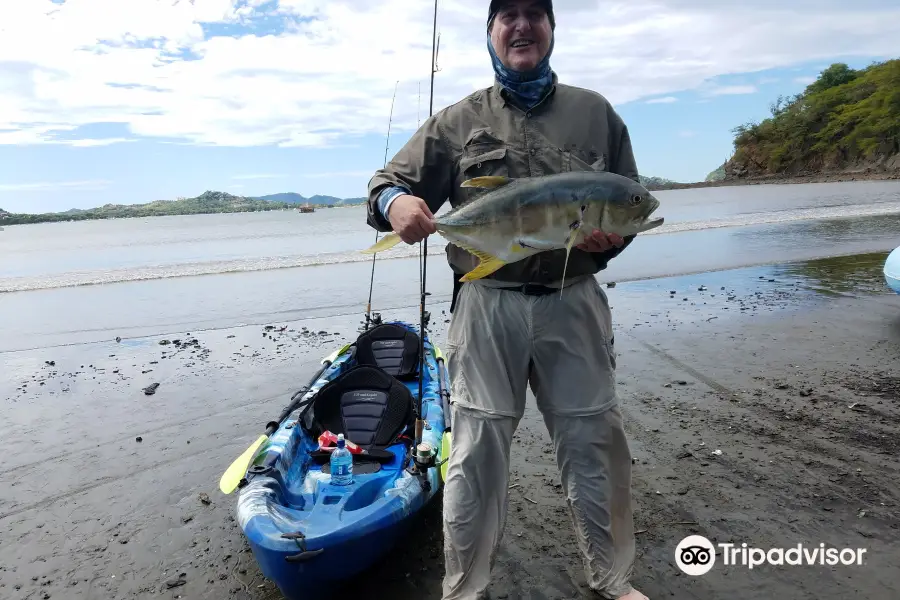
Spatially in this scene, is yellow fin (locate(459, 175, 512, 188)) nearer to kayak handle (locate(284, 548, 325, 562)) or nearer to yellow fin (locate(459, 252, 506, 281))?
yellow fin (locate(459, 252, 506, 281))

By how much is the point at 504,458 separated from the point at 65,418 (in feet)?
24.0

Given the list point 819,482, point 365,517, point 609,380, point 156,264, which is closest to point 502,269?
point 609,380

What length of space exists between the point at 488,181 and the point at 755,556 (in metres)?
3.04

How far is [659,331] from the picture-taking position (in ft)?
31.9

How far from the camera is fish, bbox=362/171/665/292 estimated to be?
103 inches

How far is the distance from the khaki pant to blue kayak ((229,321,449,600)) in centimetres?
71

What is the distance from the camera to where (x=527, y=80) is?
2875 millimetres

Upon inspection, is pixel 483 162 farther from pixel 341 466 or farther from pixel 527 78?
pixel 341 466

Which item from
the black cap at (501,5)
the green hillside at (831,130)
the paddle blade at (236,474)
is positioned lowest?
the paddle blade at (236,474)

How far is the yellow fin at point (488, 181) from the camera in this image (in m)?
2.69

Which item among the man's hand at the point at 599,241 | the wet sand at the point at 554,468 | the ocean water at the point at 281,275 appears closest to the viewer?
the man's hand at the point at 599,241

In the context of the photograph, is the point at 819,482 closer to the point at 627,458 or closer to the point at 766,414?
the point at 766,414

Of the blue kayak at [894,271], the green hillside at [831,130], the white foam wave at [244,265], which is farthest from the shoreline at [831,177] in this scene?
the blue kayak at [894,271]

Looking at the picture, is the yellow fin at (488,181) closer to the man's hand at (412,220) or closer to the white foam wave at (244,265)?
the man's hand at (412,220)
